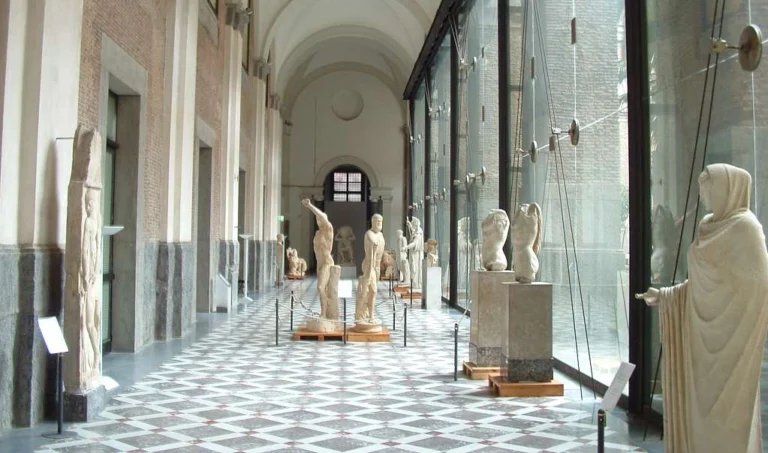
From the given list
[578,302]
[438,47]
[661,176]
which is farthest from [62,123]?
[438,47]

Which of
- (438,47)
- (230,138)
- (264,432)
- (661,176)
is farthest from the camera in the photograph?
(438,47)

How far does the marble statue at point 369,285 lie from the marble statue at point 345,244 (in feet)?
75.4

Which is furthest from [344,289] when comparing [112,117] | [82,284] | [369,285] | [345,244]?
[345,244]

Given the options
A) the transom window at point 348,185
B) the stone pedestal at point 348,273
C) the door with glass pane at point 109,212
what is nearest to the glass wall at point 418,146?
the stone pedestal at point 348,273

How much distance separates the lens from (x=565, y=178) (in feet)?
30.6

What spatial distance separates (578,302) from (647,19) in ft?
12.0

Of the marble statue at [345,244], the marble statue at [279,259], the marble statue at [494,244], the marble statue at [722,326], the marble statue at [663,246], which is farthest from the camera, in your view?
the marble statue at [345,244]

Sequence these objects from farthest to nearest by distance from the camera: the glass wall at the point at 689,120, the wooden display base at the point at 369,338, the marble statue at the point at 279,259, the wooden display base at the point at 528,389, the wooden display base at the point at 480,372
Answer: the marble statue at the point at 279,259 < the wooden display base at the point at 369,338 < the wooden display base at the point at 480,372 < the wooden display base at the point at 528,389 < the glass wall at the point at 689,120

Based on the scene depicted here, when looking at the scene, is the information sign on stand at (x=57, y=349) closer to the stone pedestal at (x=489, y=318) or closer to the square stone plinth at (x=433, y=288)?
the stone pedestal at (x=489, y=318)

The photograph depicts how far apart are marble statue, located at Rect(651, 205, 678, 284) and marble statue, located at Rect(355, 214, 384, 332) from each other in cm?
617

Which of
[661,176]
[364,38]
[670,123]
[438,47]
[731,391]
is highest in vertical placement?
[364,38]

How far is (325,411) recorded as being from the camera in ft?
22.3

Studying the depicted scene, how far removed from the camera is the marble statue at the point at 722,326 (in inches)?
147

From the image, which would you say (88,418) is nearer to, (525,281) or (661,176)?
(525,281)
